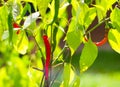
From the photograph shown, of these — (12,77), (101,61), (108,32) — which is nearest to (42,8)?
(108,32)

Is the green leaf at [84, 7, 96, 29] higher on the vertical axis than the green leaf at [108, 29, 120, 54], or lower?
higher

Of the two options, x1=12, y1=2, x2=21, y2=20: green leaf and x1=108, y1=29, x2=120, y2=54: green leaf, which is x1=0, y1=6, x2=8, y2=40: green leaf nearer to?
x1=12, y1=2, x2=21, y2=20: green leaf

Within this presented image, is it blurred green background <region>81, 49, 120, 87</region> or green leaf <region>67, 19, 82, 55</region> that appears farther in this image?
blurred green background <region>81, 49, 120, 87</region>

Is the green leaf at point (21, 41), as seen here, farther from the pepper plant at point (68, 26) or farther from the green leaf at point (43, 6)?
the green leaf at point (43, 6)

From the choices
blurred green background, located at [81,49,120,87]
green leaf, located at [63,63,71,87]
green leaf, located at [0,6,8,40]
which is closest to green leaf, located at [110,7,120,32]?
green leaf, located at [63,63,71,87]

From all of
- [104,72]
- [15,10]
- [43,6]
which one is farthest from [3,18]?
[104,72]

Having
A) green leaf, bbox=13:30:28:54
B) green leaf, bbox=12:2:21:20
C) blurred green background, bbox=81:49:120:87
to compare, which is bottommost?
blurred green background, bbox=81:49:120:87

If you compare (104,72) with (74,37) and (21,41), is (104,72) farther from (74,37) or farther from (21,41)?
(74,37)

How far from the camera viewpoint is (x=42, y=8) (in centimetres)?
106

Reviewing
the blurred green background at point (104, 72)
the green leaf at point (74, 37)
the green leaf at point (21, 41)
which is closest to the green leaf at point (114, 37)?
the green leaf at point (74, 37)

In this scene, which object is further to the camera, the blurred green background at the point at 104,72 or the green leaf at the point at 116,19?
the blurred green background at the point at 104,72

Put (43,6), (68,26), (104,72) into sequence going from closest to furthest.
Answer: (43,6) < (68,26) < (104,72)

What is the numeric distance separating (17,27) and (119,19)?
0.89 ft

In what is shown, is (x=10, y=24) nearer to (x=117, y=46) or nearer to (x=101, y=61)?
(x=117, y=46)
